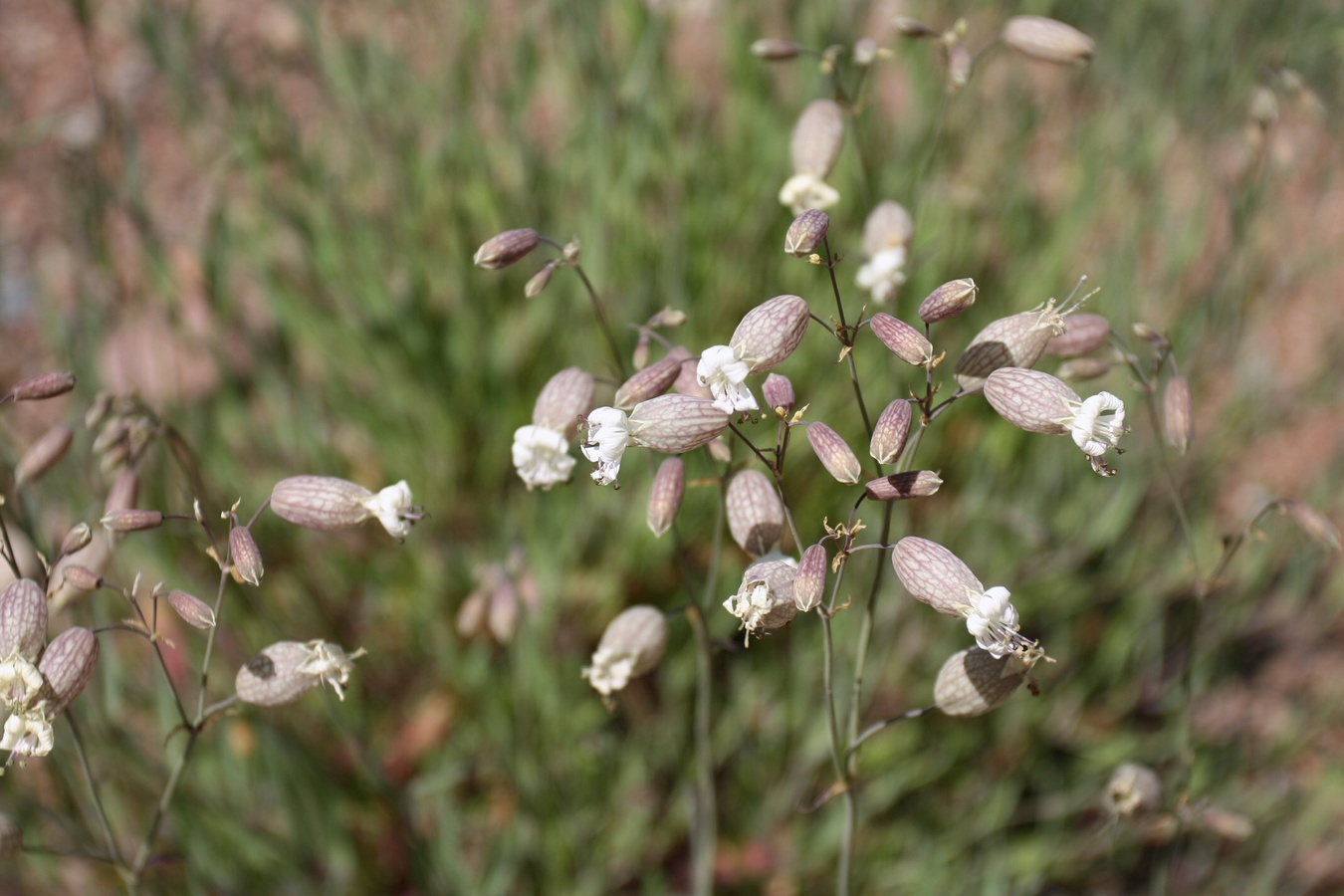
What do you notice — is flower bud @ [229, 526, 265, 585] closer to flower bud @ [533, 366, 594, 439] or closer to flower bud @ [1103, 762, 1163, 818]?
flower bud @ [533, 366, 594, 439]

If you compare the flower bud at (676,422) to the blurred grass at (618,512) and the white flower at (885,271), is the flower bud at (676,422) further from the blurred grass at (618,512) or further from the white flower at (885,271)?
the blurred grass at (618,512)

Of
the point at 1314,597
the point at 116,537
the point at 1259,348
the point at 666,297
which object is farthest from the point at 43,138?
the point at 1314,597

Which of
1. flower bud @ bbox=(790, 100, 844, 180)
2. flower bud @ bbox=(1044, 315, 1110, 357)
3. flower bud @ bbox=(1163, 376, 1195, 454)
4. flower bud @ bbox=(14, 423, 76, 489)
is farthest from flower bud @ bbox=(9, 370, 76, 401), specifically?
flower bud @ bbox=(1163, 376, 1195, 454)

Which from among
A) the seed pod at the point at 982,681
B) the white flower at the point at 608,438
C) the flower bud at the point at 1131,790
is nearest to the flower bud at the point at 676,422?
the white flower at the point at 608,438

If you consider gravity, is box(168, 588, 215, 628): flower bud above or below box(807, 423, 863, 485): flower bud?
below

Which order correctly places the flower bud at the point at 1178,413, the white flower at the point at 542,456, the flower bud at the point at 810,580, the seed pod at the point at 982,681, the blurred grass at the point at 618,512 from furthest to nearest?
the blurred grass at the point at 618,512 → the flower bud at the point at 1178,413 → the white flower at the point at 542,456 → the seed pod at the point at 982,681 → the flower bud at the point at 810,580
